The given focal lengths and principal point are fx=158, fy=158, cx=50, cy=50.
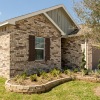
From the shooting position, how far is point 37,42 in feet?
38.8

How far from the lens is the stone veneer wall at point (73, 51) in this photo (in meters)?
14.8

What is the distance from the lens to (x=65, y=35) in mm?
14156

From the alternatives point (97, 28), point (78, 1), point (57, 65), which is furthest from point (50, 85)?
point (57, 65)

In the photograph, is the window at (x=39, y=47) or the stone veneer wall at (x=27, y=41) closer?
the stone veneer wall at (x=27, y=41)

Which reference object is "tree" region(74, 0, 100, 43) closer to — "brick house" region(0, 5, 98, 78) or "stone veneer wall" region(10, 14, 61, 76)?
"brick house" region(0, 5, 98, 78)

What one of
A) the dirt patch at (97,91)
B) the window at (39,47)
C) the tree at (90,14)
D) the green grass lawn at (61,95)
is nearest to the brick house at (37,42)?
the window at (39,47)

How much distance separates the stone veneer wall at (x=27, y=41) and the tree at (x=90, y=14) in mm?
4895

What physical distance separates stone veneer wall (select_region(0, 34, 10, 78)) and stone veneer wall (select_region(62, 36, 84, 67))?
21.1 ft

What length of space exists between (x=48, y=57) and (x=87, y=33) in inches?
226

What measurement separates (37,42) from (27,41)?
0.98 m

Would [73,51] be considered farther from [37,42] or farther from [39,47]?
[37,42]

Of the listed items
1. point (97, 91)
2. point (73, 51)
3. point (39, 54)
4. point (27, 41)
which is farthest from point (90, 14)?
point (73, 51)

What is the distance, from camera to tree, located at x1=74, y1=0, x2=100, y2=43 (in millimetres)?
6354

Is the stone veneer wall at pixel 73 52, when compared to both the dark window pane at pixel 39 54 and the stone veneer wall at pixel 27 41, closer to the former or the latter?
the stone veneer wall at pixel 27 41
